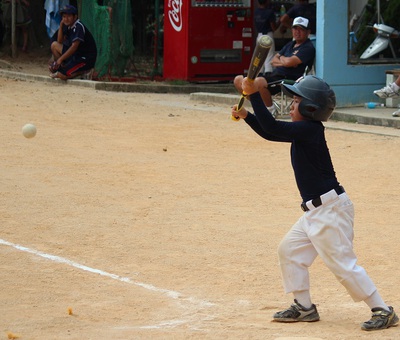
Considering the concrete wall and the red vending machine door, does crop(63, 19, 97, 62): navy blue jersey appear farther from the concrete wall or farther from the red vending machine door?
the concrete wall

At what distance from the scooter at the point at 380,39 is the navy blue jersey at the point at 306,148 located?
436 inches

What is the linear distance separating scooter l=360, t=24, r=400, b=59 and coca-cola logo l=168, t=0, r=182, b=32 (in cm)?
449

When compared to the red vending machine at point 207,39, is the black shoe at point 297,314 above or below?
below

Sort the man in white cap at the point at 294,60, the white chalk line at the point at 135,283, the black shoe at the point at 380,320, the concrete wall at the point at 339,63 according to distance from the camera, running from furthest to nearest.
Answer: the concrete wall at the point at 339,63 → the man in white cap at the point at 294,60 → the white chalk line at the point at 135,283 → the black shoe at the point at 380,320

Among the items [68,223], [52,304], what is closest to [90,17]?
[68,223]

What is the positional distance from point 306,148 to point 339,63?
10.5 meters

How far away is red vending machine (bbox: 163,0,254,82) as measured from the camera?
19.2 m

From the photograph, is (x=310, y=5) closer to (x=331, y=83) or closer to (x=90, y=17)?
(x=331, y=83)

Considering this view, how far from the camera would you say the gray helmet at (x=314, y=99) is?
5.57 m

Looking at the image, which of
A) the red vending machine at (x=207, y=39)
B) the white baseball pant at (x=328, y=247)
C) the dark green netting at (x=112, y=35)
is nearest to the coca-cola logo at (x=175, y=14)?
the red vending machine at (x=207, y=39)

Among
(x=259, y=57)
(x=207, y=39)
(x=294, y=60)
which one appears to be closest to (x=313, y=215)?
(x=259, y=57)

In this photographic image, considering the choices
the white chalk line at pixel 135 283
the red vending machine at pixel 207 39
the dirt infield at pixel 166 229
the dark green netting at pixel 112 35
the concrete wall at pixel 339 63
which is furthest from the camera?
the dark green netting at pixel 112 35

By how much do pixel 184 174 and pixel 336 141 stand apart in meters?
3.11

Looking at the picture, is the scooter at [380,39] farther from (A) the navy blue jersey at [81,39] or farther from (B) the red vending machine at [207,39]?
(A) the navy blue jersey at [81,39]
